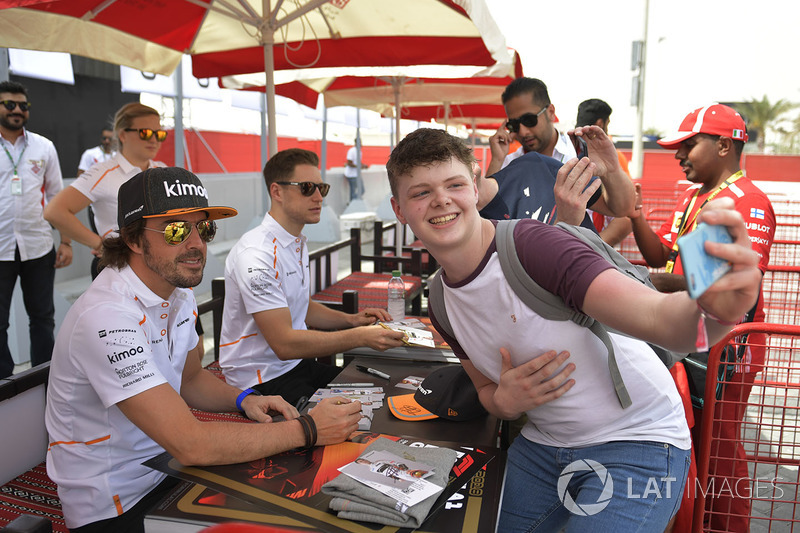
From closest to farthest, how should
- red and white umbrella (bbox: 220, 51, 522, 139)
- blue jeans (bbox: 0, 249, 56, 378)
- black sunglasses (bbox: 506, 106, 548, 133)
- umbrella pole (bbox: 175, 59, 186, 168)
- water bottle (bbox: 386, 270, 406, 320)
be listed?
1. black sunglasses (bbox: 506, 106, 548, 133)
2. water bottle (bbox: 386, 270, 406, 320)
3. blue jeans (bbox: 0, 249, 56, 378)
4. red and white umbrella (bbox: 220, 51, 522, 139)
5. umbrella pole (bbox: 175, 59, 186, 168)

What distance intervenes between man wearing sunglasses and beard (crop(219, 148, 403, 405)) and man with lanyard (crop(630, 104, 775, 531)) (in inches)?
60.9

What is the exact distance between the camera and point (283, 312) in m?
3.23

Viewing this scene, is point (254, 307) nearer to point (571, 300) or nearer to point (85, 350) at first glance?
point (85, 350)

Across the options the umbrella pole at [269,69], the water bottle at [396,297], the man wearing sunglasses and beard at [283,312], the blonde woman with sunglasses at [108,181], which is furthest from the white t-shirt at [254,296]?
the blonde woman with sunglasses at [108,181]

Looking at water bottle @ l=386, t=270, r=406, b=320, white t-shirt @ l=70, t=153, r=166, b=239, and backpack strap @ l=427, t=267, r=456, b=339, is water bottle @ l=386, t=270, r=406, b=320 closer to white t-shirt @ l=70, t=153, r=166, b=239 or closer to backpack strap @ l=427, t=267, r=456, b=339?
white t-shirt @ l=70, t=153, r=166, b=239

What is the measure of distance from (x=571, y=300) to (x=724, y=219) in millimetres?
495

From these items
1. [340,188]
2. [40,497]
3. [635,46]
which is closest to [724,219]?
[40,497]

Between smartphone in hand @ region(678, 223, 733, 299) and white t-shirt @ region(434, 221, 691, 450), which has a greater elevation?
smartphone in hand @ region(678, 223, 733, 299)

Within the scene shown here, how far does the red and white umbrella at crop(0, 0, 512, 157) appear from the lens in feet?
13.1

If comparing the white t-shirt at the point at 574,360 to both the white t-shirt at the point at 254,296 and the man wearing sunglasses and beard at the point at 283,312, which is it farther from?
the white t-shirt at the point at 254,296

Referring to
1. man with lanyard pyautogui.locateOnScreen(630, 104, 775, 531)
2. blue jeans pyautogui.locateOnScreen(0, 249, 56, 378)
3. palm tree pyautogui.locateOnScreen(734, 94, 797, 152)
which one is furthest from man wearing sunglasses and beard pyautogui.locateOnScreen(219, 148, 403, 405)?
palm tree pyautogui.locateOnScreen(734, 94, 797, 152)

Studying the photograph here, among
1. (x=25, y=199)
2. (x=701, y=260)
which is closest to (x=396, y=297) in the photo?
(x=25, y=199)

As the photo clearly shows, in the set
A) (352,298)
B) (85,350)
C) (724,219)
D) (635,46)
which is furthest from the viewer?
(635,46)

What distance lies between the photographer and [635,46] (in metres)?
14.6
